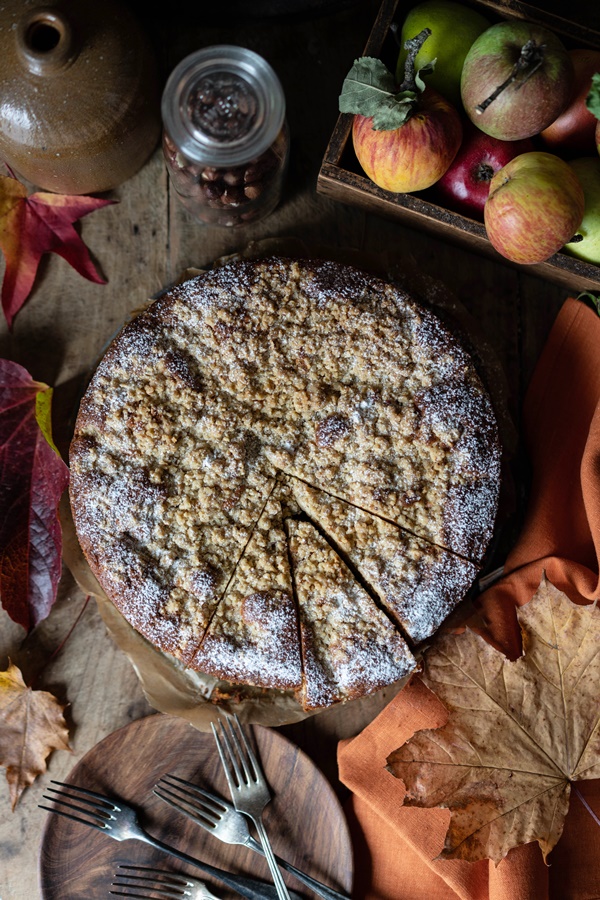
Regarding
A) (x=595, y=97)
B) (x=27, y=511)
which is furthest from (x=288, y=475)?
(x=595, y=97)

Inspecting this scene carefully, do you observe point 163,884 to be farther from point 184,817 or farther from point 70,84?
point 70,84

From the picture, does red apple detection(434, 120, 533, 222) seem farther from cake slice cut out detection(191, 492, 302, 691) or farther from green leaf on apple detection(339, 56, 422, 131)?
cake slice cut out detection(191, 492, 302, 691)

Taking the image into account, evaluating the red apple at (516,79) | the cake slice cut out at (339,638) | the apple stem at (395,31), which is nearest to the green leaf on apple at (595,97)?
the red apple at (516,79)

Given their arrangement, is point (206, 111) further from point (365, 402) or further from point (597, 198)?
point (597, 198)

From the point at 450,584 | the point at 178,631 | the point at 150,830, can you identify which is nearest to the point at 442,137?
the point at 450,584

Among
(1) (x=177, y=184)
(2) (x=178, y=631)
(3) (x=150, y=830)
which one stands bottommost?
(3) (x=150, y=830)

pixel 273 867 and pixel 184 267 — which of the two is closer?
pixel 273 867

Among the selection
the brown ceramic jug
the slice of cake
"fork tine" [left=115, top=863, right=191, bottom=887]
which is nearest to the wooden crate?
the brown ceramic jug
